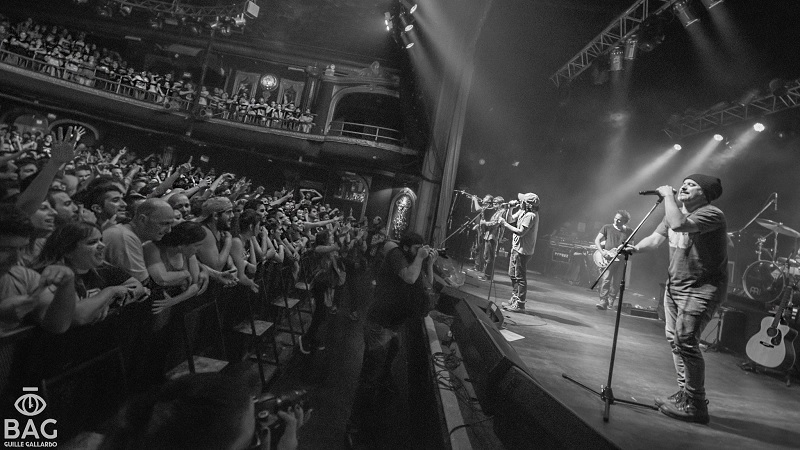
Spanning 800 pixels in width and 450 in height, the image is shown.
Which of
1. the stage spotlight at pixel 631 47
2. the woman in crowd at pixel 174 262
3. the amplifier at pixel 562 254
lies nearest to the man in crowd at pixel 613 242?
the stage spotlight at pixel 631 47

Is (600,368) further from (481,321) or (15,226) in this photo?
(15,226)

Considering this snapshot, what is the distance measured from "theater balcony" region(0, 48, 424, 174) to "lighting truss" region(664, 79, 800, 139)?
9.94 metres

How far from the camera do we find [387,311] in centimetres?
355

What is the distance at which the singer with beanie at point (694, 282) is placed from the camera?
2.73 m

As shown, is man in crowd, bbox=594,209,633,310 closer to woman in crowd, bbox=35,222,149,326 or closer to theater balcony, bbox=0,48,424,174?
woman in crowd, bbox=35,222,149,326

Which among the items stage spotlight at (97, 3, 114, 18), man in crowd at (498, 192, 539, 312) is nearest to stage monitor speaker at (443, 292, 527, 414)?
man in crowd at (498, 192, 539, 312)

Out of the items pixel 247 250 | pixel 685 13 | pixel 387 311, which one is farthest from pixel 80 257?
pixel 685 13

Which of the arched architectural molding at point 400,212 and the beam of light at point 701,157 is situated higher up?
the beam of light at point 701,157

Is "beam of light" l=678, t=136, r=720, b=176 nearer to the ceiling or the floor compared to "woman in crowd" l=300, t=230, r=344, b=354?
nearer to the ceiling

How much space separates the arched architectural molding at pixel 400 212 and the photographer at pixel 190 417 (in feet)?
55.9

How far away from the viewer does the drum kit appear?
18.0 feet

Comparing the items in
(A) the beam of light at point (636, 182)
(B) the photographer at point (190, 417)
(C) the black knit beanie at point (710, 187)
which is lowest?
(B) the photographer at point (190, 417)

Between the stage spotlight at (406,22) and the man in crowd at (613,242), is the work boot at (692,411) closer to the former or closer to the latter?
the man in crowd at (613,242)

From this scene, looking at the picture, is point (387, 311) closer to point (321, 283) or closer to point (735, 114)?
point (321, 283)
